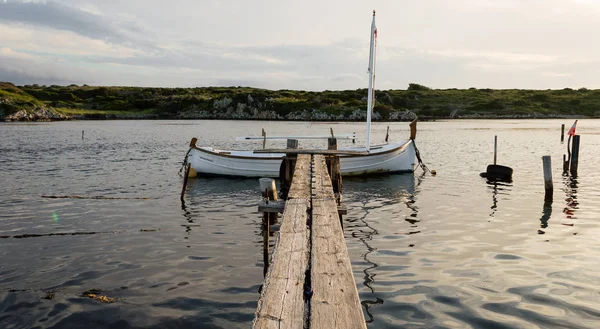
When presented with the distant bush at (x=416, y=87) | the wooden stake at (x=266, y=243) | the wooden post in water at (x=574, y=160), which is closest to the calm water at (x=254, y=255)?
the wooden stake at (x=266, y=243)

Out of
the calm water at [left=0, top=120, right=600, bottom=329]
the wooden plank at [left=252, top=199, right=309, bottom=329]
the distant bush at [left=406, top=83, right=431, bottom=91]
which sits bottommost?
the calm water at [left=0, top=120, right=600, bottom=329]

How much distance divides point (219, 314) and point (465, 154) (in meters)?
35.3

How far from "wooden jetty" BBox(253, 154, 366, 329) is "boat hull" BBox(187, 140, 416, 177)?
15.5 metres

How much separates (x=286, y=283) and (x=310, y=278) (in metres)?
0.39

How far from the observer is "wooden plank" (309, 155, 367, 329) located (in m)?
4.61

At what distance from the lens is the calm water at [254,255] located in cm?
823

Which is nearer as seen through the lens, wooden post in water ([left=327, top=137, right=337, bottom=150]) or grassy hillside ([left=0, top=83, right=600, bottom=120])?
wooden post in water ([left=327, top=137, right=337, bottom=150])

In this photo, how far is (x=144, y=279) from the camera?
988cm

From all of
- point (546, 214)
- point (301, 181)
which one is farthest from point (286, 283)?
point (546, 214)

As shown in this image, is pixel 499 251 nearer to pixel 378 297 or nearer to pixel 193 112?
pixel 378 297

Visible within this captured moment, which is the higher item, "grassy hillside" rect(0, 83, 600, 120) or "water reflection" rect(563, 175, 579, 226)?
"grassy hillside" rect(0, 83, 600, 120)

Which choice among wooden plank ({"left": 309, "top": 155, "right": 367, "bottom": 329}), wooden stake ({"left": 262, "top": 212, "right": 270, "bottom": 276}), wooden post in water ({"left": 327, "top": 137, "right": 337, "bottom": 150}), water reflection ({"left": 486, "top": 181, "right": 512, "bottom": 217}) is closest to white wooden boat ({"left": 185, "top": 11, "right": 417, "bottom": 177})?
wooden post in water ({"left": 327, "top": 137, "right": 337, "bottom": 150})

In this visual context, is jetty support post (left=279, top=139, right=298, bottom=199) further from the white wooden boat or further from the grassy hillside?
the grassy hillside

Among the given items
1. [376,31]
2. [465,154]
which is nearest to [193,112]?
[465,154]
